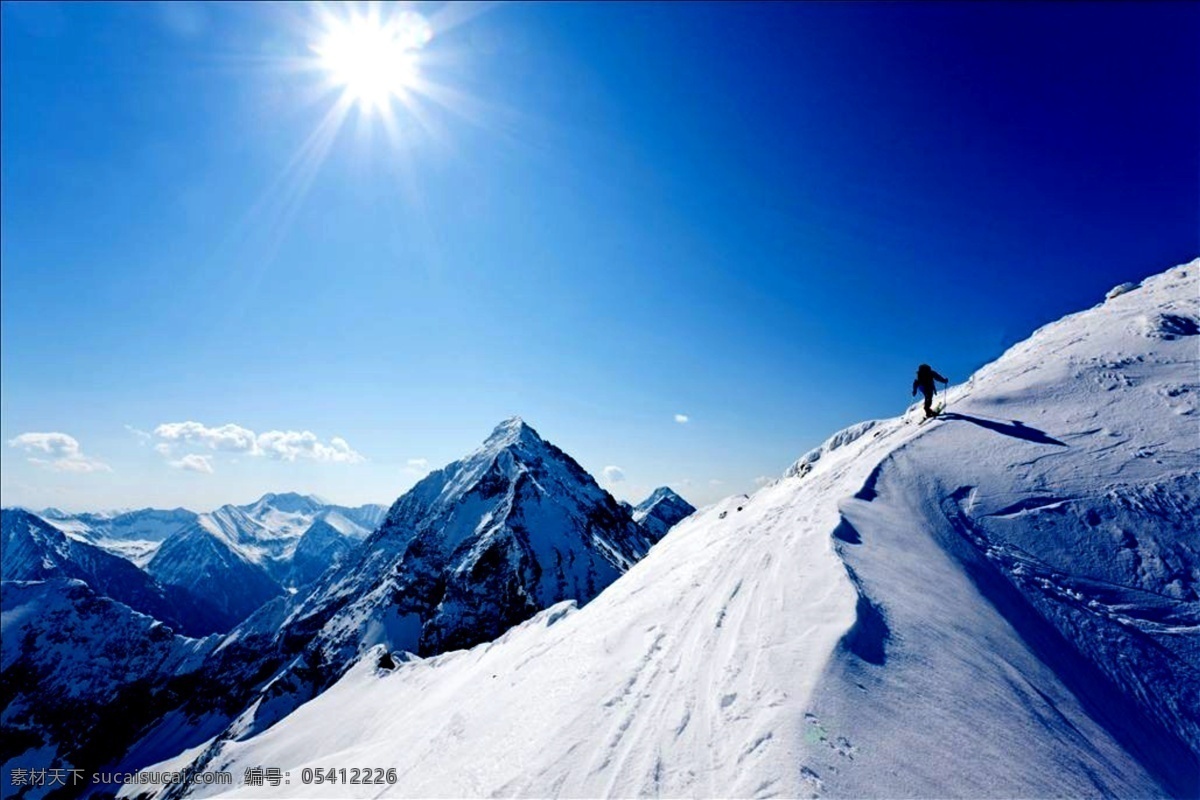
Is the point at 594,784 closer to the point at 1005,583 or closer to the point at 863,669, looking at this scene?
the point at 863,669

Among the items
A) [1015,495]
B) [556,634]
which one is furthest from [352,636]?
[1015,495]

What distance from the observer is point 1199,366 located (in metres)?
16.6

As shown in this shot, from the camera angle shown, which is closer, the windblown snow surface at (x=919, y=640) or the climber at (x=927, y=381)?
the windblown snow surface at (x=919, y=640)

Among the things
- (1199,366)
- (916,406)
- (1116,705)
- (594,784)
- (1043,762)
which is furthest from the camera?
(916,406)

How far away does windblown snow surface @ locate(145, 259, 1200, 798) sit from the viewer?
7473 millimetres

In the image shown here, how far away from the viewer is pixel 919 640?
9.10 metres

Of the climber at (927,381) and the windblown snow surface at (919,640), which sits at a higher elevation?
the climber at (927,381)

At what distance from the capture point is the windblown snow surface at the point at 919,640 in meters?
7.47

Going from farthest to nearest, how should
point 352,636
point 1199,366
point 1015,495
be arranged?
1. point 352,636
2. point 1199,366
3. point 1015,495

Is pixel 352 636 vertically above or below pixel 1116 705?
below

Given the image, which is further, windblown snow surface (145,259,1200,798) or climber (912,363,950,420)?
climber (912,363,950,420)

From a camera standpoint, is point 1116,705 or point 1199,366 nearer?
point 1116,705

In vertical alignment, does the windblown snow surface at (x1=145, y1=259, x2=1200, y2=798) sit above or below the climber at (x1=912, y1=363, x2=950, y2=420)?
below

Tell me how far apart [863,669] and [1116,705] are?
5.03 meters
